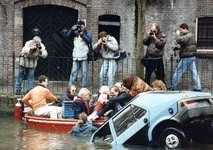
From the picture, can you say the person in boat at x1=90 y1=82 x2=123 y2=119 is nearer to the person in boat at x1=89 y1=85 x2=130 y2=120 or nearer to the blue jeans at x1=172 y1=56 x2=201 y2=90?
the person in boat at x1=89 y1=85 x2=130 y2=120

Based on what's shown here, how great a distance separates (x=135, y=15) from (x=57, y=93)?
16.3 feet

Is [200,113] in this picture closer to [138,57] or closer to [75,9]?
[138,57]

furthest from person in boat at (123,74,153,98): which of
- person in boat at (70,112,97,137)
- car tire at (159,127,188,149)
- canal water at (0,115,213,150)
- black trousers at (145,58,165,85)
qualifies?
car tire at (159,127,188,149)

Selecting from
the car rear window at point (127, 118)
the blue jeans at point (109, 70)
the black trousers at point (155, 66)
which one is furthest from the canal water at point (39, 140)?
the black trousers at point (155, 66)

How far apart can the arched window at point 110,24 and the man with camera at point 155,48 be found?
419 cm

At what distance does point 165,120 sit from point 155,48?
493 cm

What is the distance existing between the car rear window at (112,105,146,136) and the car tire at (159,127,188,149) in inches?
21.3

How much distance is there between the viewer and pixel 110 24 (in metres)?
15.3

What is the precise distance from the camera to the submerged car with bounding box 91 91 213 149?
6488 mm

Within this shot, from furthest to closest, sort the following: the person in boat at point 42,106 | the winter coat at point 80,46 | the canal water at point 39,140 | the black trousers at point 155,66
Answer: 1. the winter coat at point 80,46
2. the black trousers at point 155,66
3. the person in boat at point 42,106
4. the canal water at point 39,140

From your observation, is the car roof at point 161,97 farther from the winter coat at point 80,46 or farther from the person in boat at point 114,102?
the winter coat at point 80,46

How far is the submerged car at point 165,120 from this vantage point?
6.49m

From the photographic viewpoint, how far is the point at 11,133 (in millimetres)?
9016

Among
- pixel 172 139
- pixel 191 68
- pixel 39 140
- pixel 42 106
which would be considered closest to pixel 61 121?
pixel 42 106
